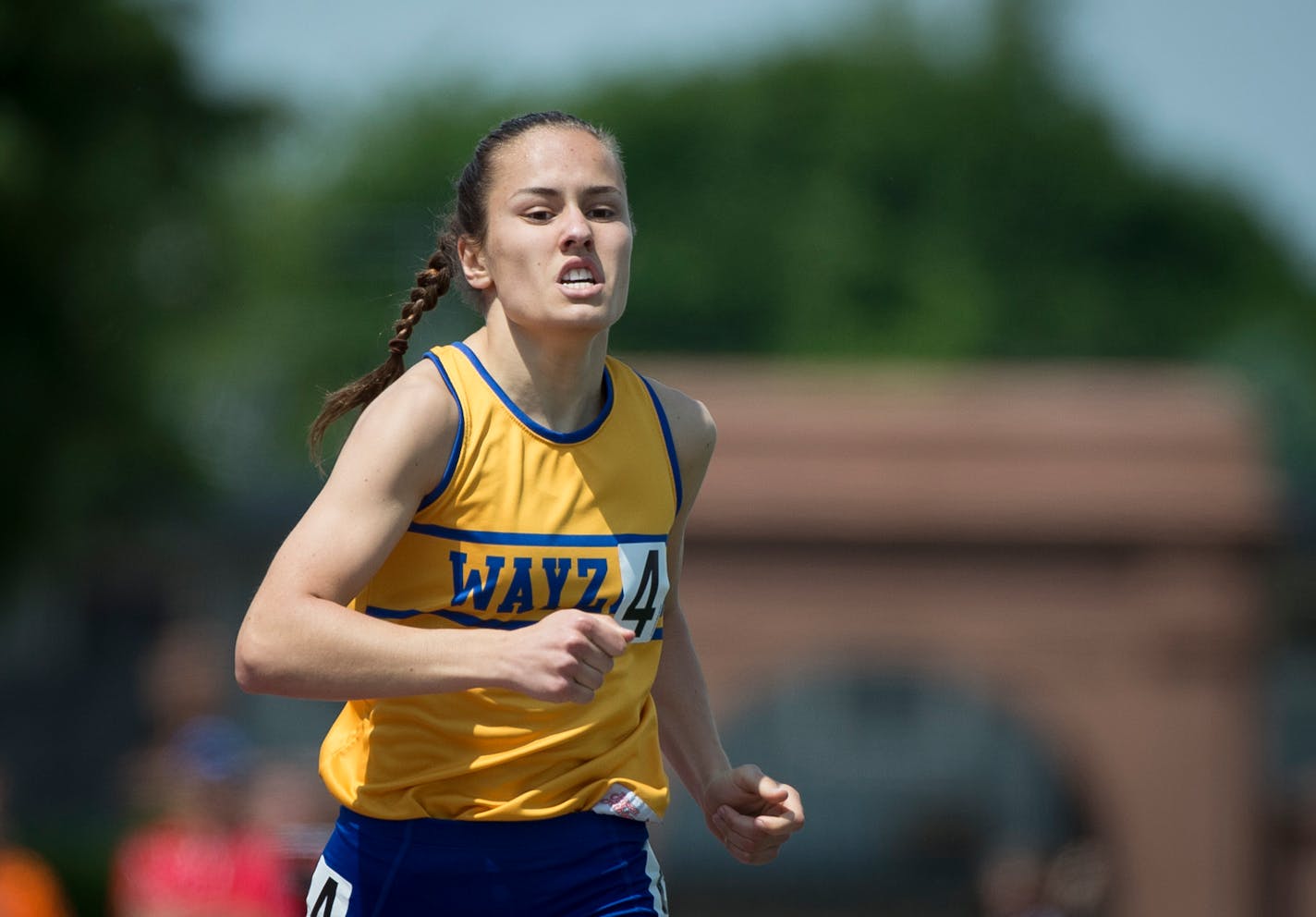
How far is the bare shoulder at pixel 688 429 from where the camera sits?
3.65m

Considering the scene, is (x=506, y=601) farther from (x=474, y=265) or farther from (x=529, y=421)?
(x=474, y=265)

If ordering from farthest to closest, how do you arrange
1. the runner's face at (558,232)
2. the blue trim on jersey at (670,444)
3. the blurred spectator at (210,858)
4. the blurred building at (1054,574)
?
1. the blurred building at (1054,574)
2. the blurred spectator at (210,858)
3. the blue trim on jersey at (670,444)
4. the runner's face at (558,232)

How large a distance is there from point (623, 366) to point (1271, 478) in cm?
1809

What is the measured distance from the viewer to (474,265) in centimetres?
352

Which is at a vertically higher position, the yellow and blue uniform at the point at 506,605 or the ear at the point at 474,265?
the ear at the point at 474,265

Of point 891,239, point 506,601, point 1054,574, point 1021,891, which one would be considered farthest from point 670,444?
point 891,239

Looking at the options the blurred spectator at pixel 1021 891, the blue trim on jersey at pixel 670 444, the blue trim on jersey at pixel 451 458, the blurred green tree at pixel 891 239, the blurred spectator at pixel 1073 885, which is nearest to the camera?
the blue trim on jersey at pixel 451 458

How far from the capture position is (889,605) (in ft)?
67.9

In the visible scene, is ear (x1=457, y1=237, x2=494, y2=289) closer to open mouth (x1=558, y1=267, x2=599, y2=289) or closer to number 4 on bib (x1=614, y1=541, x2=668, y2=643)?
open mouth (x1=558, y1=267, x2=599, y2=289)

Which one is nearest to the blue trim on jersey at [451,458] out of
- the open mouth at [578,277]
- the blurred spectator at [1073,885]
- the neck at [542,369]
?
the neck at [542,369]

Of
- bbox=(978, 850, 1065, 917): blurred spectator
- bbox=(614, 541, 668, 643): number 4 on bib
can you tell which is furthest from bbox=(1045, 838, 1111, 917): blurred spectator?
bbox=(614, 541, 668, 643): number 4 on bib

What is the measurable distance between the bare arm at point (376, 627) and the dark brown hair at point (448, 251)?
1.28 feet

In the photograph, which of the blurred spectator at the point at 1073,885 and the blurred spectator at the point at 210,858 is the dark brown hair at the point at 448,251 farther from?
the blurred spectator at the point at 1073,885

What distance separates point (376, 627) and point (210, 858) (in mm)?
5743
